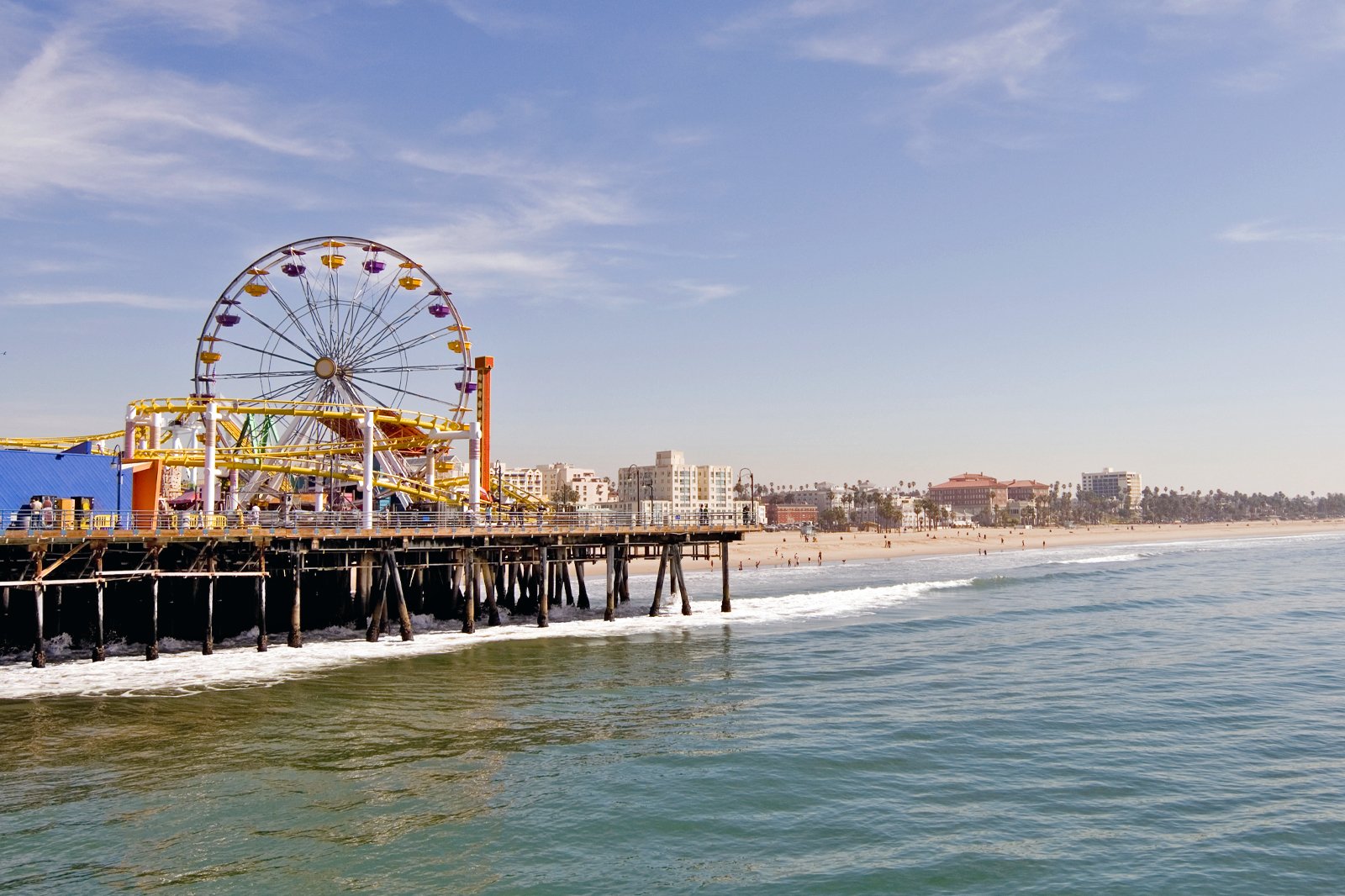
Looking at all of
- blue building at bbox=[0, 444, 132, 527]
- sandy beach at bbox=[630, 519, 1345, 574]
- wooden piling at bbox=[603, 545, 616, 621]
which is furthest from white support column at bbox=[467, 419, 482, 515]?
sandy beach at bbox=[630, 519, 1345, 574]

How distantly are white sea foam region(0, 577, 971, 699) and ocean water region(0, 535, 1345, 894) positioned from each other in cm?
23

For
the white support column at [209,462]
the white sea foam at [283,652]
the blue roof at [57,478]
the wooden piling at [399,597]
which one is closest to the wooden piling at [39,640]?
the white sea foam at [283,652]

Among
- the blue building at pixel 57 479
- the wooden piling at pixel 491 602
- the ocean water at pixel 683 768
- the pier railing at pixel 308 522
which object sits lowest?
the ocean water at pixel 683 768

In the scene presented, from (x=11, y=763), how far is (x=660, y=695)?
1381cm

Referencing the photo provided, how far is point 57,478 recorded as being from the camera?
33250mm

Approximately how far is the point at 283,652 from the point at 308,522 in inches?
354

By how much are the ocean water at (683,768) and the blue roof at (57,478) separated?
5129 mm

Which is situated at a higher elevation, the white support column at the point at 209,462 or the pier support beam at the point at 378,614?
the white support column at the point at 209,462

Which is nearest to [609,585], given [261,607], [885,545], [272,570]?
[272,570]

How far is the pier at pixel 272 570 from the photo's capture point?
99.4ft

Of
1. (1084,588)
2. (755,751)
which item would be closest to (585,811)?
(755,751)

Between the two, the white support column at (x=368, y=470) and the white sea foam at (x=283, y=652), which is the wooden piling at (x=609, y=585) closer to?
the white sea foam at (x=283, y=652)

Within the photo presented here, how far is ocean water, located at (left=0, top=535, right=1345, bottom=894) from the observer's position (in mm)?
14148

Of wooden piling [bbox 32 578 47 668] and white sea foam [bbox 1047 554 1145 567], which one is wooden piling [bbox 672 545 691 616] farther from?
white sea foam [bbox 1047 554 1145 567]
